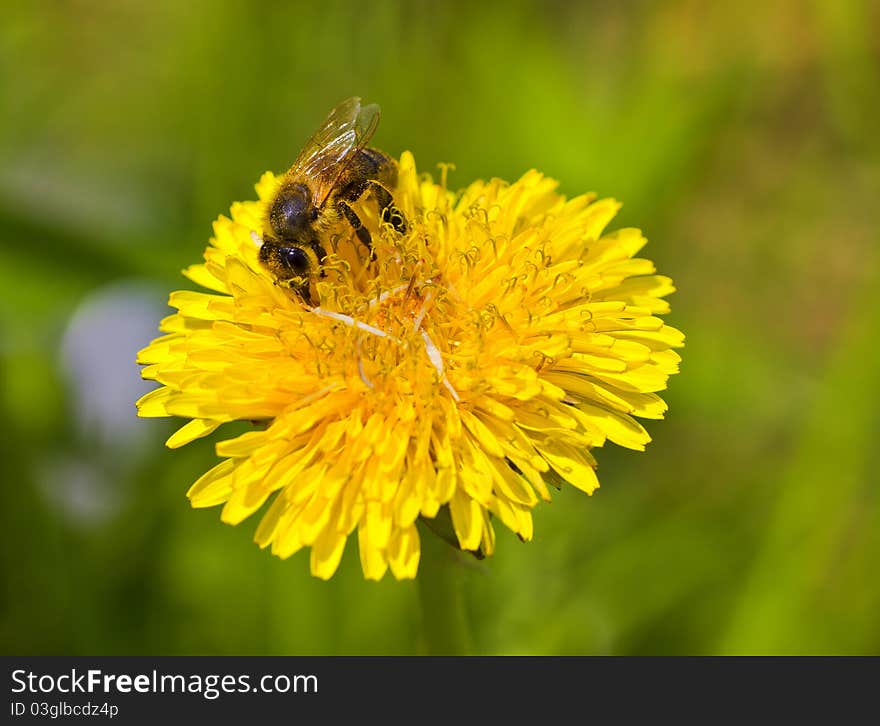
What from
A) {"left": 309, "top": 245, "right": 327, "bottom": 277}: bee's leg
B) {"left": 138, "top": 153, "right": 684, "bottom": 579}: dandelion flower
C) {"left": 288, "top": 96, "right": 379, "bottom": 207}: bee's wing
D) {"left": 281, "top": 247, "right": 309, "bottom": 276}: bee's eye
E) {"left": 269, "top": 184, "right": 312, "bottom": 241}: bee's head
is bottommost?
{"left": 138, "top": 153, "right": 684, "bottom": 579}: dandelion flower

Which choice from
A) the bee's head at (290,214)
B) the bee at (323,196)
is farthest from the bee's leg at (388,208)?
the bee's head at (290,214)

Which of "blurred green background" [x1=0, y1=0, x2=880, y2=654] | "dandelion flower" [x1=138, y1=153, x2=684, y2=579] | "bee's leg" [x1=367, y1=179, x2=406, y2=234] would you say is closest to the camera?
"dandelion flower" [x1=138, y1=153, x2=684, y2=579]

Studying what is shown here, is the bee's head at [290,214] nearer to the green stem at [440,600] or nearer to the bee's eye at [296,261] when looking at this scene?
the bee's eye at [296,261]

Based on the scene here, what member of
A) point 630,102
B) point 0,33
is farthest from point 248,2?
point 630,102

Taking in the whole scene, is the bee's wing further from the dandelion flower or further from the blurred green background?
the blurred green background

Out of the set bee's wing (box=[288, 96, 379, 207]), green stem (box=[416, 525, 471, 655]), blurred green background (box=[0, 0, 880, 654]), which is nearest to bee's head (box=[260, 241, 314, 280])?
bee's wing (box=[288, 96, 379, 207])
